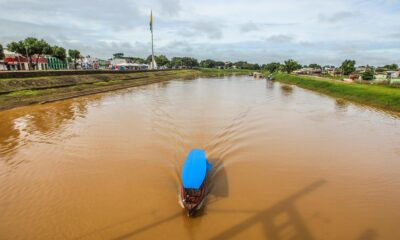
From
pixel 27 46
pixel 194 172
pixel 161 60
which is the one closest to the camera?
pixel 194 172

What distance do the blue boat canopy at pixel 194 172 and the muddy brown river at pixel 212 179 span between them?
4.01 feet

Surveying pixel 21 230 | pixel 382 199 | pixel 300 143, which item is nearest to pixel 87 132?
pixel 21 230

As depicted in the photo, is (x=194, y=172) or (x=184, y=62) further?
(x=184, y=62)

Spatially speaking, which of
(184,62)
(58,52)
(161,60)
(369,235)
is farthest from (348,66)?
(184,62)

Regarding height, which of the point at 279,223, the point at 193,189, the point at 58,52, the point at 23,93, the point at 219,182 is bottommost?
the point at 279,223

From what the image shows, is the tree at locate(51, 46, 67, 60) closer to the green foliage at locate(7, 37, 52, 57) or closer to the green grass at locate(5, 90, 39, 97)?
the green foliage at locate(7, 37, 52, 57)

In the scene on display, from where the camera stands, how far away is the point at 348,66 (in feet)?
213

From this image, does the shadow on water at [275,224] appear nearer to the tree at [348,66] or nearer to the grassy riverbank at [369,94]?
the grassy riverbank at [369,94]

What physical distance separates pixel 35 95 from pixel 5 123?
33.9 ft

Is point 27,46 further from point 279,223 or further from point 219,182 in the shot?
point 279,223

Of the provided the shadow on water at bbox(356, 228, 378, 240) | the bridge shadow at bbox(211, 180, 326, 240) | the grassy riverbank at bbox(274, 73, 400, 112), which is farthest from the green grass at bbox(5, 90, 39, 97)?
the grassy riverbank at bbox(274, 73, 400, 112)

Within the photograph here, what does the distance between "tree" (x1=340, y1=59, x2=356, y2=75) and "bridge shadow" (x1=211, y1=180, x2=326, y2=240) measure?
229ft

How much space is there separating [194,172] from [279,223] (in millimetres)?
3588

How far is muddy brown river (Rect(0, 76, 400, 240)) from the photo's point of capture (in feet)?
25.9
